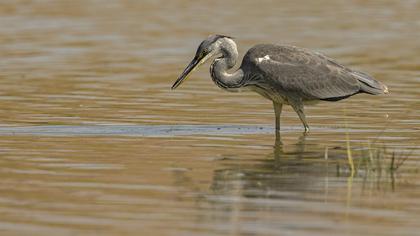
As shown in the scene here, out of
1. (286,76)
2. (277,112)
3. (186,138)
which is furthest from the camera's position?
(277,112)

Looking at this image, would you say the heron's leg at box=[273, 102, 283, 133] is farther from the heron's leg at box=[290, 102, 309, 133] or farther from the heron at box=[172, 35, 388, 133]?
the heron's leg at box=[290, 102, 309, 133]

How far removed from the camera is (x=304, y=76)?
45.9 ft

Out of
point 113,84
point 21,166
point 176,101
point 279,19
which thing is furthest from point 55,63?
point 21,166

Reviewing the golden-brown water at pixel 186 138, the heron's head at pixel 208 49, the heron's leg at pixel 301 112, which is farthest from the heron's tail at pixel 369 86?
the heron's head at pixel 208 49

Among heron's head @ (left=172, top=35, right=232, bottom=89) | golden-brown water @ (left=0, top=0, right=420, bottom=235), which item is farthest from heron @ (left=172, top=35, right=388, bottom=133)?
golden-brown water @ (left=0, top=0, right=420, bottom=235)

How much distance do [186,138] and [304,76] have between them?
1.68 metres

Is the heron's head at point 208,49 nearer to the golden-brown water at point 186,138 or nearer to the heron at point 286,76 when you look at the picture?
the heron at point 286,76

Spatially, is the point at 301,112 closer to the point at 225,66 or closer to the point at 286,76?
the point at 286,76

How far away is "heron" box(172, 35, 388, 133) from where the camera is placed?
1391 centimetres

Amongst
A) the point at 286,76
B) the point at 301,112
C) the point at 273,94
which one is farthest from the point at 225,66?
the point at 301,112

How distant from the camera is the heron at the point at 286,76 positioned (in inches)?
547

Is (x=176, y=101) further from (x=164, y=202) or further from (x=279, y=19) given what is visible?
(x=279, y=19)

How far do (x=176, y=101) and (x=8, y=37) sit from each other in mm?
7752

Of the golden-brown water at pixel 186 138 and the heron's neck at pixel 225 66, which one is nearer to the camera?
the golden-brown water at pixel 186 138
